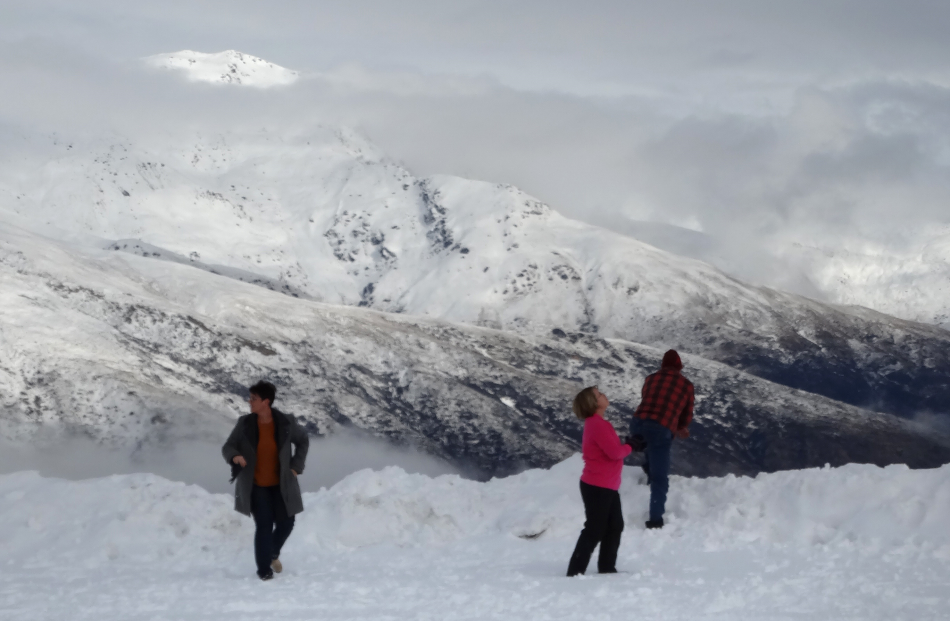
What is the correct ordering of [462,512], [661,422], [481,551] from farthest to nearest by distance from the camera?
[462,512]
[481,551]
[661,422]

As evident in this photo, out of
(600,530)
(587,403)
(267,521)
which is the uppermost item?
(587,403)

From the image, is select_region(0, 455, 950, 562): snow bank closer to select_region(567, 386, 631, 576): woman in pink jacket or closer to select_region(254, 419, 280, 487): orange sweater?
select_region(567, 386, 631, 576): woman in pink jacket

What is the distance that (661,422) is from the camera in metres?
15.5

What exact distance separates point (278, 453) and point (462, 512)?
524 centimetres

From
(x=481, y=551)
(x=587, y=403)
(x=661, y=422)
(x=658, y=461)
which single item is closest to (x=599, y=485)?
(x=587, y=403)

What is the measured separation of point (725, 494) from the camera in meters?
16.1

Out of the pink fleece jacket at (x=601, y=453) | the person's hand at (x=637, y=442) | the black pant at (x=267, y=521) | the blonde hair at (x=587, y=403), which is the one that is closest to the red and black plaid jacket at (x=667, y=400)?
the person's hand at (x=637, y=442)

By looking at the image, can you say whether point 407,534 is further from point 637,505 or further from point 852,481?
point 852,481

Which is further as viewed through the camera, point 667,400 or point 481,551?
point 481,551

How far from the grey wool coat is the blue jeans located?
5.32m

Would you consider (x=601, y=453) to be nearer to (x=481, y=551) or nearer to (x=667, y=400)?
(x=667, y=400)

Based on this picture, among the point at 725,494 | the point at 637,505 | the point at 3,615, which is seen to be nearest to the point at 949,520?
the point at 725,494

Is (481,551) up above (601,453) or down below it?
below

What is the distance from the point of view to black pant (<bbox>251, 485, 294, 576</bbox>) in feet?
43.2
